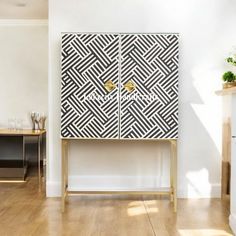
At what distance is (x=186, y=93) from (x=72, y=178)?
1554mm

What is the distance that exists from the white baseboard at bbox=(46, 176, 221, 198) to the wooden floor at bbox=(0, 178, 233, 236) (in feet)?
0.37

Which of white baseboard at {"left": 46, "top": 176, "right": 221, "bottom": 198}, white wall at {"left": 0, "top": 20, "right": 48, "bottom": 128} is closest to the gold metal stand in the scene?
white baseboard at {"left": 46, "top": 176, "right": 221, "bottom": 198}

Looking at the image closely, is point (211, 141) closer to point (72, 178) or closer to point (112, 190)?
point (112, 190)

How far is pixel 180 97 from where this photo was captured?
4.25m

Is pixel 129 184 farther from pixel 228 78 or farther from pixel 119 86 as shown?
pixel 228 78

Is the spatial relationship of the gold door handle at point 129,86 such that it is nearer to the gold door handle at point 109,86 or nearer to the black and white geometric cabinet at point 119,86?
the black and white geometric cabinet at point 119,86

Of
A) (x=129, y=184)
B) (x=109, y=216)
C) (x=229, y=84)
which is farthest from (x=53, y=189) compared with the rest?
(x=229, y=84)

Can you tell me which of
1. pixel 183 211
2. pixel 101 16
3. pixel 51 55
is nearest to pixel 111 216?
pixel 183 211

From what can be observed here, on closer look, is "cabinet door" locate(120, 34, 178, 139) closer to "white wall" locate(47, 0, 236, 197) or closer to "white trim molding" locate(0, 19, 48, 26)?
"white wall" locate(47, 0, 236, 197)

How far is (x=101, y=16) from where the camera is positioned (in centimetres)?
421

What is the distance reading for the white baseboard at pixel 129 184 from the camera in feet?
13.9

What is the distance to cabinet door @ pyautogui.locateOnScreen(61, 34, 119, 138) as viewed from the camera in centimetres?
376

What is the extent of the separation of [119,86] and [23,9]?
2311 mm

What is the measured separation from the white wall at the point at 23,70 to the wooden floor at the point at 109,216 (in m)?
1.97
